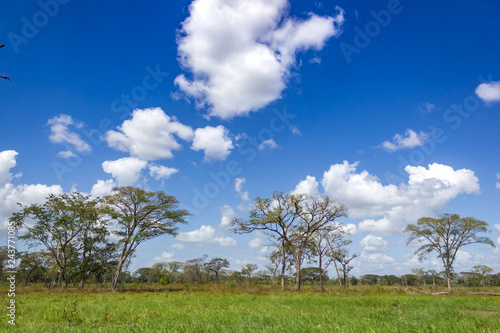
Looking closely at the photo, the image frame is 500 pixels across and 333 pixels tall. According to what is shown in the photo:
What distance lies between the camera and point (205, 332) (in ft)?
15.8

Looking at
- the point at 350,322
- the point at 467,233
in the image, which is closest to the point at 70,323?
the point at 350,322

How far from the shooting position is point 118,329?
5430 mm

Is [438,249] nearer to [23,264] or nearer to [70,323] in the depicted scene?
[70,323]

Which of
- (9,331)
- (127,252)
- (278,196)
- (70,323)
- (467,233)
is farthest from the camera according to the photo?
(467,233)

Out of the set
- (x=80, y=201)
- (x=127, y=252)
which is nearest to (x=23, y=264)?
(x=80, y=201)

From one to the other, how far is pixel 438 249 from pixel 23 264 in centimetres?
7407

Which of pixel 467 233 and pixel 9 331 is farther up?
pixel 467 233

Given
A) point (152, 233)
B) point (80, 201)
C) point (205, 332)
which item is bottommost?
point (205, 332)

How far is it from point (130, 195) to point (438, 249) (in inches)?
1834

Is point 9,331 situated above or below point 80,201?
below

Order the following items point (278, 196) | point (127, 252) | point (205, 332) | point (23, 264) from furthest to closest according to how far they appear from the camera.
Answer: point (23, 264) → point (278, 196) → point (127, 252) → point (205, 332)

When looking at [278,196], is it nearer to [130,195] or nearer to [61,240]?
[130,195]

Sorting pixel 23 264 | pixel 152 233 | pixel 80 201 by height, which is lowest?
pixel 23 264

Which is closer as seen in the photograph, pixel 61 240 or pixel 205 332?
pixel 205 332
